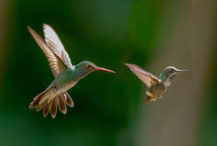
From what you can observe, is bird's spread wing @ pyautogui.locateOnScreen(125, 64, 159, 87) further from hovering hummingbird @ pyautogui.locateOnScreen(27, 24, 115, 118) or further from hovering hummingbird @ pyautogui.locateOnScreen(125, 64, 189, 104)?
hovering hummingbird @ pyautogui.locateOnScreen(27, 24, 115, 118)

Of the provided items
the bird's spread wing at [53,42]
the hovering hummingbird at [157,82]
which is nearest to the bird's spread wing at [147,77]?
the hovering hummingbird at [157,82]

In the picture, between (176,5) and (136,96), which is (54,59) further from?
(176,5)

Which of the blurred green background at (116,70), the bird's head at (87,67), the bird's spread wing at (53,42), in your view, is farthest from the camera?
the blurred green background at (116,70)

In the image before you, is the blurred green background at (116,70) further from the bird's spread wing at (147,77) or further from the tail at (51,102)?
the bird's spread wing at (147,77)

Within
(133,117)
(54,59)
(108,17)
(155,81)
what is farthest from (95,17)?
(155,81)

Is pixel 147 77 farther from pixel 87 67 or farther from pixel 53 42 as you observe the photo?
pixel 53 42

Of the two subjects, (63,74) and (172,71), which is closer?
(172,71)
